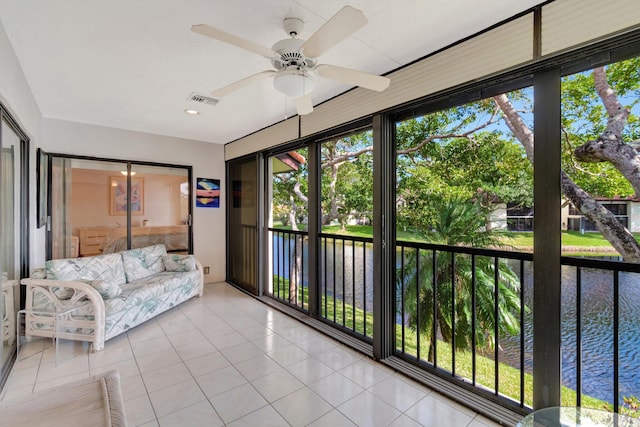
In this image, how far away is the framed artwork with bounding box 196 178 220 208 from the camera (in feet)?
16.1

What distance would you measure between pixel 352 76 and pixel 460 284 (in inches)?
77.0

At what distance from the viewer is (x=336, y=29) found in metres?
1.32

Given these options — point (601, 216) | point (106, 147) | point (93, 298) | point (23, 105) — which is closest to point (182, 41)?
point (23, 105)

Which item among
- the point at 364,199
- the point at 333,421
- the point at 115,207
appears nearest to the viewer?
the point at 333,421

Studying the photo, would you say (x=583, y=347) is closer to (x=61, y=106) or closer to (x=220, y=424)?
(x=220, y=424)

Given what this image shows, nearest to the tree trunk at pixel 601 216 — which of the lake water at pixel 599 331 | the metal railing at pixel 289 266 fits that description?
the lake water at pixel 599 331

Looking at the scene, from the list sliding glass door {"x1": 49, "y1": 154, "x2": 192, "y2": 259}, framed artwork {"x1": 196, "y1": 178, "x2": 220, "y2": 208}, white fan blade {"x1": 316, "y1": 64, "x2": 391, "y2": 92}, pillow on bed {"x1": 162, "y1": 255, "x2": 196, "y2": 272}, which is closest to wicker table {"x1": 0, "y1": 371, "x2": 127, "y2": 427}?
white fan blade {"x1": 316, "y1": 64, "x2": 391, "y2": 92}

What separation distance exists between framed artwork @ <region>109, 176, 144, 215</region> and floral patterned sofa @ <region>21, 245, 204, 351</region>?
0.94 m

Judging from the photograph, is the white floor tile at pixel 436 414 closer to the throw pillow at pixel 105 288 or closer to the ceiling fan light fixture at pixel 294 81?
the ceiling fan light fixture at pixel 294 81

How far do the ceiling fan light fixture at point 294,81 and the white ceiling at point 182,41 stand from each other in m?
0.33

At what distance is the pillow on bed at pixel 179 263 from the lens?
4070 mm

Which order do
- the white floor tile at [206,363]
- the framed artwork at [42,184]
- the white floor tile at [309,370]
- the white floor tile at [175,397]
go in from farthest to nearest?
the framed artwork at [42,184]
the white floor tile at [206,363]
the white floor tile at [309,370]
the white floor tile at [175,397]

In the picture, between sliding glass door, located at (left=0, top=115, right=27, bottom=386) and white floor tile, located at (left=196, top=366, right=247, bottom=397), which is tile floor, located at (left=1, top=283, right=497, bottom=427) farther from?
sliding glass door, located at (left=0, top=115, right=27, bottom=386)

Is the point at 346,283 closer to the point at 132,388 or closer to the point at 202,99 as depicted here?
the point at 132,388
